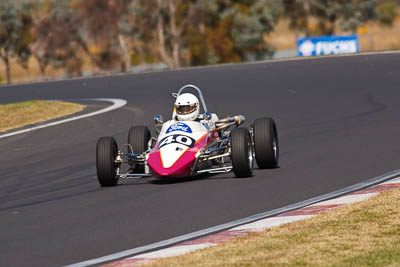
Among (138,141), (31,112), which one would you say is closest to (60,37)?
(31,112)

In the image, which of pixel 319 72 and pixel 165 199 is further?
pixel 319 72

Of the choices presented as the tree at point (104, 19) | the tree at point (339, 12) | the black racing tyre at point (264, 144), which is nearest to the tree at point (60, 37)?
the tree at point (104, 19)

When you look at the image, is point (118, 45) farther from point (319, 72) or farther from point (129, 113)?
point (129, 113)

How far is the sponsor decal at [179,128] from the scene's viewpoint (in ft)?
39.9

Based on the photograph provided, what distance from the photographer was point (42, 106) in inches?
940

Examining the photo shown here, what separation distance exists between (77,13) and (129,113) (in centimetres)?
5509

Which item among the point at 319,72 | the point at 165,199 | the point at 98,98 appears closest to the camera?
the point at 165,199

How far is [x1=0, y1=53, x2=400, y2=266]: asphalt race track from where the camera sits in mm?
8781

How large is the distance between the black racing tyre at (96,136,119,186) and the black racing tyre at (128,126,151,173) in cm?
96

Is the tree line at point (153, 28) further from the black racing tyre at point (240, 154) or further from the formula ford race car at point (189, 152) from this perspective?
the black racing tyre at point (240, 154)

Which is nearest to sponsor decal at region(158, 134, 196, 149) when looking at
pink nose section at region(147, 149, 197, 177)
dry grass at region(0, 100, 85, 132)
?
pink nose section at region(147, 149, 197, 177)

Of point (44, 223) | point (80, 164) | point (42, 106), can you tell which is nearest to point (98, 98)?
point (42, 106)

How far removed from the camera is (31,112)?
2303cm

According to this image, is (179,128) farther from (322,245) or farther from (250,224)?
(322,245)
